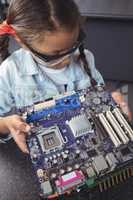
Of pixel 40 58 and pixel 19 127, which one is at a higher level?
pixel 40 58

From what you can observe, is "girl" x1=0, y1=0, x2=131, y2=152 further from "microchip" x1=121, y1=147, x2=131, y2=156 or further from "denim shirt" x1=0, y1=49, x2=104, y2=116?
"microchip" x1=121, y1=147, x2=131, y2=156

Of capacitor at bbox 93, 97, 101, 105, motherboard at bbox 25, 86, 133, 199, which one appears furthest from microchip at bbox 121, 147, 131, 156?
capacitor at bbox 93, 97, 101, 105

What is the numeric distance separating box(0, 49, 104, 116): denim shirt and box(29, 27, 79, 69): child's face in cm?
10

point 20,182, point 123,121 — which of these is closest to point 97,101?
point 123,121

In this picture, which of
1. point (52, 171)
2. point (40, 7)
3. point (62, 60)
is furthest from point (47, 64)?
point (52, 171)

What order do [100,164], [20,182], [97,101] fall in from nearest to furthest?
[100,164] → [97,101] → [20,182]

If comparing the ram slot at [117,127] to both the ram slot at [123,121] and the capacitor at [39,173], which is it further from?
the capacitor at [39,173]

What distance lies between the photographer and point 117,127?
2.12ft

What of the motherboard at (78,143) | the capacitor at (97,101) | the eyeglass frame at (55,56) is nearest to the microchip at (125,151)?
the motherboard at (78,143)

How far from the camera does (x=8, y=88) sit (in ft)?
2.61

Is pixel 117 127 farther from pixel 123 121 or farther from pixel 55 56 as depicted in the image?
pixel 55 56

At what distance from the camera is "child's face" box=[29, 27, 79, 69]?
66cm

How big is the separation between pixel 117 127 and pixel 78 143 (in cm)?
9

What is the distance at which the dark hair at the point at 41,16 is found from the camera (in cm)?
64
